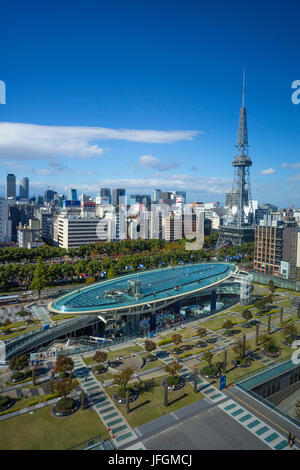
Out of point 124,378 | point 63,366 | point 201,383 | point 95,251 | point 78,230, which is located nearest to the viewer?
point 124,378

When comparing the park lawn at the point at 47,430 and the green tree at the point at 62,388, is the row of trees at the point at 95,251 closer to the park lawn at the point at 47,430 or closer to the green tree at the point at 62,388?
the green tree at the point at 62,388

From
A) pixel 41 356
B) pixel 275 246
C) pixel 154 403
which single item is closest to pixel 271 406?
pixel 154 403

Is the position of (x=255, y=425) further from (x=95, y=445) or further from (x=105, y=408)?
(x=95, y=445)

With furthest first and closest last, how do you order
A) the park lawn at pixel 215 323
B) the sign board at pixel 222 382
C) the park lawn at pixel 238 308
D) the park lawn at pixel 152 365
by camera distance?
1. the park lawn at pixel 238 308
2. the park lawn at pixel 215 323
3. the park lawn at pixel 152 365
4. the sign board at pixel 222 382

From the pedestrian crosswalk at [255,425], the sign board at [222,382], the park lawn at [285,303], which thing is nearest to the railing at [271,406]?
the sign board at [222,382]

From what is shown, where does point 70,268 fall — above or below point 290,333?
above

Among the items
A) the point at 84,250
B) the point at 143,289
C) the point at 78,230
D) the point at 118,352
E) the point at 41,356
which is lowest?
the point at 118,352

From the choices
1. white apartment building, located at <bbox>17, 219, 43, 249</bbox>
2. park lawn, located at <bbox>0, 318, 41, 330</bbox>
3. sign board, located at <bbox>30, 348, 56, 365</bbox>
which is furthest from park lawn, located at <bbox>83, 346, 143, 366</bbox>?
white apartment building, located at <bbox>17, 219, 43, 249</bbox>
